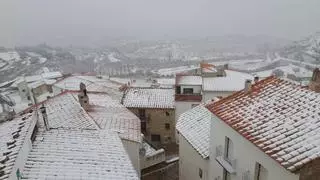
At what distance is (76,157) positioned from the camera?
15023 millimetres

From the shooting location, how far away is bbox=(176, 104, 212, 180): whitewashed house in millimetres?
20188

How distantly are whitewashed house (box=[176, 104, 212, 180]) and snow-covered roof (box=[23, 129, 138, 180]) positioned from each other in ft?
18.2

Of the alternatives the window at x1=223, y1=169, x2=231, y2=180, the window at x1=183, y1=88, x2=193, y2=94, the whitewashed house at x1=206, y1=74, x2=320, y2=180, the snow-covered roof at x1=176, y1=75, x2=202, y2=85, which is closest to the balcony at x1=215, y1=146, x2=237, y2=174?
the whitewashed house at x1=206, y1=74, x2=320, y2=180

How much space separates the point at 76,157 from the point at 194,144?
8.40 meters

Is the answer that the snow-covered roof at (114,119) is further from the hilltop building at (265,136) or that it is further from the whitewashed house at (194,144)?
the hilltop building at (265,136)

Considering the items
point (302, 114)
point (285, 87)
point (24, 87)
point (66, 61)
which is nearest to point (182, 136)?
point (285, 87)

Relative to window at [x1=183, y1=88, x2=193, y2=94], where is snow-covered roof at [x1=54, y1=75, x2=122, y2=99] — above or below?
below

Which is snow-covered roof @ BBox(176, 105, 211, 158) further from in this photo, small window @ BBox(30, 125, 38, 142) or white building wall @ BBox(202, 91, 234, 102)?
white building wall @ BBox(202, 91, 234, 102)

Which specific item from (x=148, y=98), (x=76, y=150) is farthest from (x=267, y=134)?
(x=148, y=98)

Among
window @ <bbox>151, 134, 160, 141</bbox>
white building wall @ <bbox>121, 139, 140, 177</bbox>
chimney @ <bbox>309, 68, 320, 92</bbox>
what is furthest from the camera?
window @ <bbox>151, 134, 160, 141</bbox>

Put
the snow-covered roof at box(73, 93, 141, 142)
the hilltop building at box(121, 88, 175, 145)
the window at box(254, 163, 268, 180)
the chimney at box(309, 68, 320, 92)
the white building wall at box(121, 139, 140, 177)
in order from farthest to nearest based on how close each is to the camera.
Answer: the hilltop building at box(121, 88, 175, 145), the snow-covered roof at box(73, 93, 141, 142), the white building wall at box(121, 139, 140, 177), the chimney at box(309, 68, 320, 92), the window at box(254, 163, 268, 180)

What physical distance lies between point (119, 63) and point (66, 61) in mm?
29928

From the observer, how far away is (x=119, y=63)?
19050 centimetres

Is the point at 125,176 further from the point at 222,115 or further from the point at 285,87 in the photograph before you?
the point at 285,87
